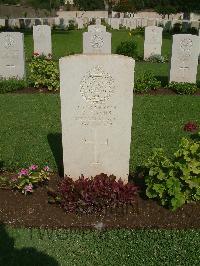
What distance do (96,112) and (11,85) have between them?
750 cm

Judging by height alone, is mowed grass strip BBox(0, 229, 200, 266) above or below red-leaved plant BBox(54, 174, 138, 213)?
below

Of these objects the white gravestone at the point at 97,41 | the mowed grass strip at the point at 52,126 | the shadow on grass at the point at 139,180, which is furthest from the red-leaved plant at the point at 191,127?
the white gravestone at the point at 97,41

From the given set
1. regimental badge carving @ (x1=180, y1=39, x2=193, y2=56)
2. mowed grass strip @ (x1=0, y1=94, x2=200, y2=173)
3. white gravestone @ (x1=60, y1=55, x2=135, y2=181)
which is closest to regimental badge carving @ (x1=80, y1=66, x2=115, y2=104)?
white gravestone @ (x1=60, y1=55, x2=135, y2=181)

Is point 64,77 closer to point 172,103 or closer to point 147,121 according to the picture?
point 147,121

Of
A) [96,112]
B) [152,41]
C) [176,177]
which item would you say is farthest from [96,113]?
[152,41]

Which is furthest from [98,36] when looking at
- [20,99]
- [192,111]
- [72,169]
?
[72,169]

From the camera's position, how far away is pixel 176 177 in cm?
503

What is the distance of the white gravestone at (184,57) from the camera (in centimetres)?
1217

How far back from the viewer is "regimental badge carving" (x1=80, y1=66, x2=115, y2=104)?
498 cm

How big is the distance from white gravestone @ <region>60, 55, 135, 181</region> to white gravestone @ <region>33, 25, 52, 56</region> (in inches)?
551

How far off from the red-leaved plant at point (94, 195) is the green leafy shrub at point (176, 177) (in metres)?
0.32

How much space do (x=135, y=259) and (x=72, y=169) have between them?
5.64 feet

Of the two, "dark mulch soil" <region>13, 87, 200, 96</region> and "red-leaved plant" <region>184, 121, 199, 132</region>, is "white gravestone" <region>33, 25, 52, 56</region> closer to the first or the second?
"dark mulch soil" <region>13, 87, 200, 96</region>

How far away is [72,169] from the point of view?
5.62 metres
